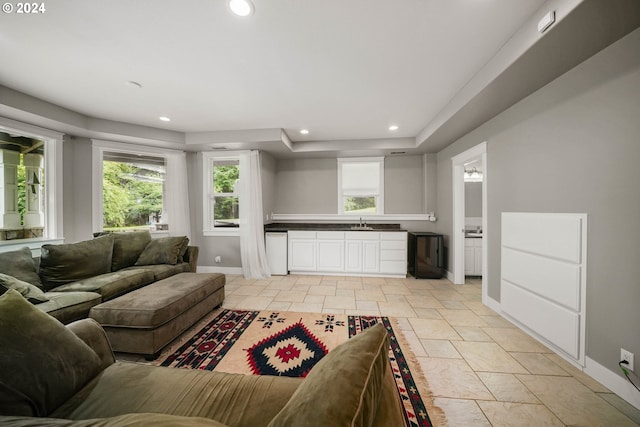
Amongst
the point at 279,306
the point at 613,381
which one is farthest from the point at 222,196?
the point at 613,381

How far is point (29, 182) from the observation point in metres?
3.06

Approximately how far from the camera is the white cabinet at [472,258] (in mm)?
4098

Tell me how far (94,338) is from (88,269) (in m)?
2.00

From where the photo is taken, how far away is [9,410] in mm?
820

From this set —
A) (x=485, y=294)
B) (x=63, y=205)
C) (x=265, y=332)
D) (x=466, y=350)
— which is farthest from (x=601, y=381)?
(x=63, y=205)

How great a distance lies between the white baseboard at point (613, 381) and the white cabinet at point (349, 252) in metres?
2.50

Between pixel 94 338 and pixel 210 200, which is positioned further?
pixel 210 200

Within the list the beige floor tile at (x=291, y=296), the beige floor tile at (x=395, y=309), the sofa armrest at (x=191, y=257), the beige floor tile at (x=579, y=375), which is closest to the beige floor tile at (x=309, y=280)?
the beige floor tile at (x=291, y=296)

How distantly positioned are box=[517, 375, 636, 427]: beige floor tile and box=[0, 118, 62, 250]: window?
5.33m

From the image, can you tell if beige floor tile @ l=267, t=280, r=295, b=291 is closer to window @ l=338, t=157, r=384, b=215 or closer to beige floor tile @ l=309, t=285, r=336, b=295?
beige floor tile @ l=309, t=285, r=336, b=295

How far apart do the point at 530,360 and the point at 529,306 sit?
1.86 ft

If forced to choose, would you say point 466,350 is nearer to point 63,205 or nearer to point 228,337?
point 228,337

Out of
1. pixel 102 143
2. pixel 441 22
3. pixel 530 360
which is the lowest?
pixel 530 360

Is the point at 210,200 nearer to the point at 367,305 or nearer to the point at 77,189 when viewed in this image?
the point at 77,189
